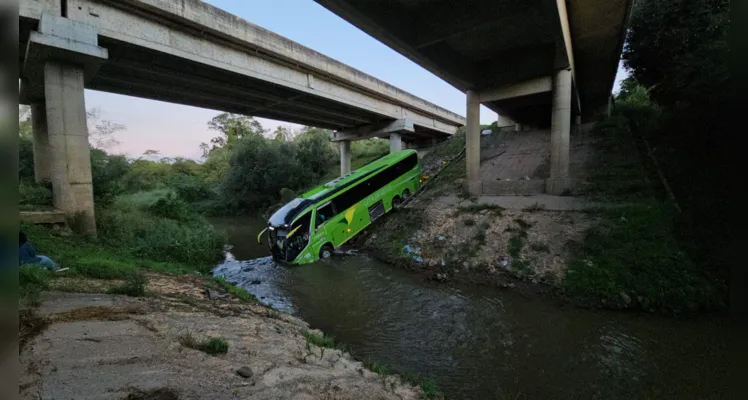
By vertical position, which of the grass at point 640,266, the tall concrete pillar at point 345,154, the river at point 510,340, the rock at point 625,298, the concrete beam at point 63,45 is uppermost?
the concrete beam at point 63,45

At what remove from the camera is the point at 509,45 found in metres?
11.4

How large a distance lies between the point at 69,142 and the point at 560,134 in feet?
55.3

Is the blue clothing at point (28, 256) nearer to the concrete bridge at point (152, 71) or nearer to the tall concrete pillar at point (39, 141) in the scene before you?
the concrete bridge at point (152, 71)

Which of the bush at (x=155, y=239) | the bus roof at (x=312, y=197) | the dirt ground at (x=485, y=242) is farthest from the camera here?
the bus roof at (x=312, y=197)

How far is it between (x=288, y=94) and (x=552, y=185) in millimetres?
12896

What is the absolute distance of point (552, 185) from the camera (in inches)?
499

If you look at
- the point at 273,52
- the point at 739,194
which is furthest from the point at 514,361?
the point at 273,52

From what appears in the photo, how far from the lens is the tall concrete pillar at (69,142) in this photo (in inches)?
340

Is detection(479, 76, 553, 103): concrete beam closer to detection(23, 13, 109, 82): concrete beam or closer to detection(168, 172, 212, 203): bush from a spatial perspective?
detection(23, 13, 109, 82): concrete beam

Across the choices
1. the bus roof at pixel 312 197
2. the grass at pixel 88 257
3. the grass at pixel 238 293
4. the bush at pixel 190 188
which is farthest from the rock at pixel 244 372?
the bush at pixel 190 188

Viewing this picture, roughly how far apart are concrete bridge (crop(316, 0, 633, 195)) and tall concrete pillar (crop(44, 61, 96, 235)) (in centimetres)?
784

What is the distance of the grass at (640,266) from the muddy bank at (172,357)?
20.0 ft

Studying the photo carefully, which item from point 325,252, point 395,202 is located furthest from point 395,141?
point 325,252

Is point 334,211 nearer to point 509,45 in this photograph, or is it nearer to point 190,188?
point 509,45
